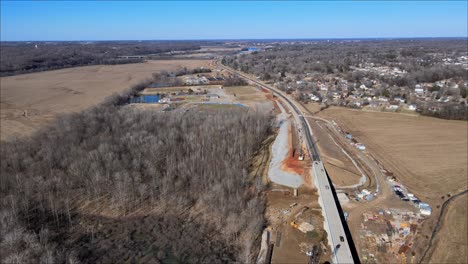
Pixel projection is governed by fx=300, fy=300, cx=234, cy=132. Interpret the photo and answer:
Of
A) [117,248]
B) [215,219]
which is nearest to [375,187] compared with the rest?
[215,219]

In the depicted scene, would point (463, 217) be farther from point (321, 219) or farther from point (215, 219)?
point (215, 219)

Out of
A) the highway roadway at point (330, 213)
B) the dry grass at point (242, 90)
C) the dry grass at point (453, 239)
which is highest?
the dry grass at point (242, 90)

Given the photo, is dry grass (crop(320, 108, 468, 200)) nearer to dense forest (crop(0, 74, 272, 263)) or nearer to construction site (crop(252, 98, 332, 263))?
construction site (crop(252, 98, 332, 263))

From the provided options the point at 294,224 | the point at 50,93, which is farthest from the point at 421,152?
the point at 50,93

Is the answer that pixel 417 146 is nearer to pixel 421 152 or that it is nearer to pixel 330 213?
pixel 421 152

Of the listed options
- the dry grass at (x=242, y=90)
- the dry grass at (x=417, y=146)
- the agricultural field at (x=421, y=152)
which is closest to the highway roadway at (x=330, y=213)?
the agricultural field at (x=421, y=152)

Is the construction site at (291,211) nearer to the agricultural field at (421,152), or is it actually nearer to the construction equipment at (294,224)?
the construction equipment at (294,224)
